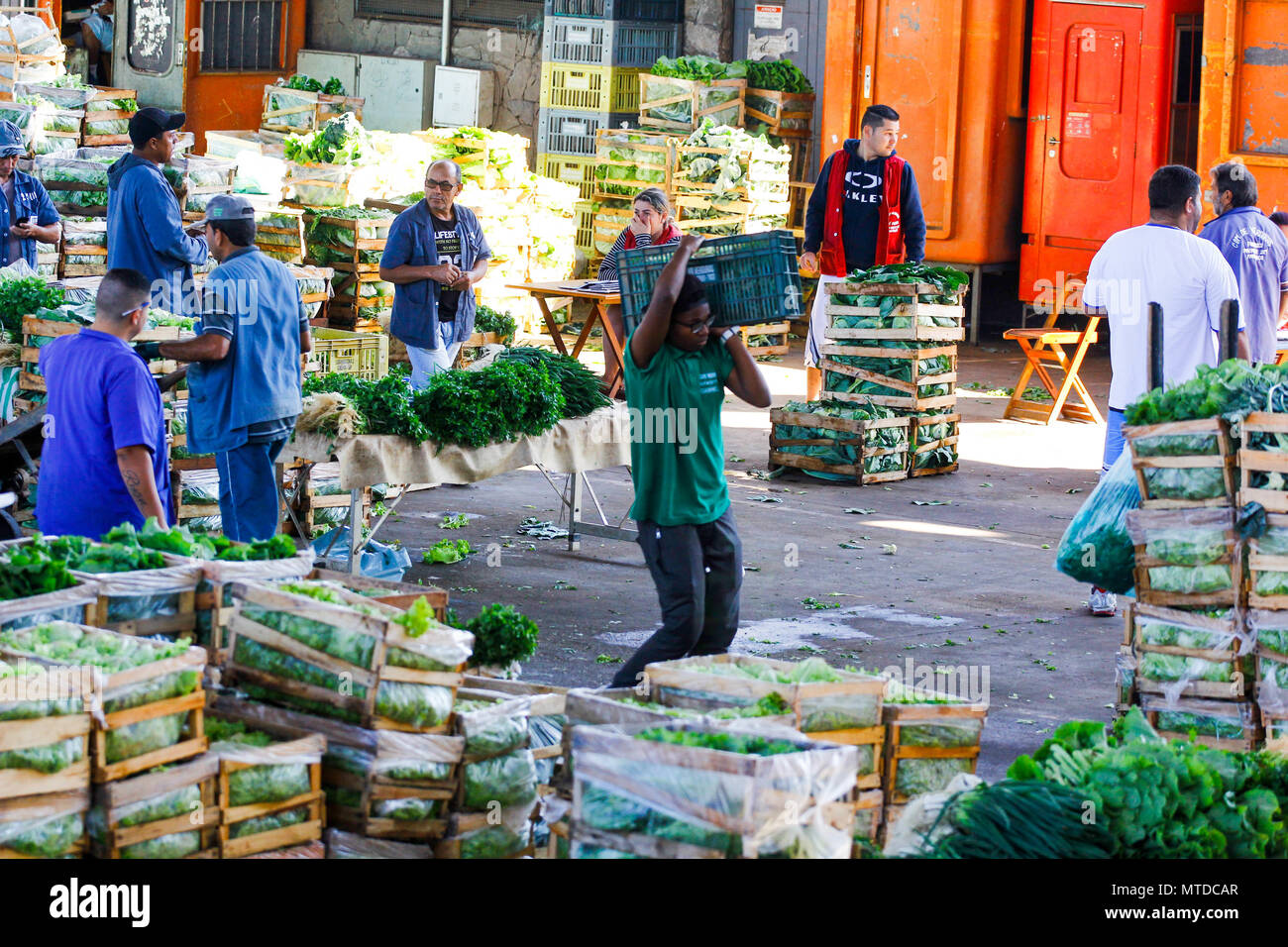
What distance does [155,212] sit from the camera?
991 centimetres

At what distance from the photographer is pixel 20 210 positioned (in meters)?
11.5

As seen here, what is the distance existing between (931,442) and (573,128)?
30.4 feet

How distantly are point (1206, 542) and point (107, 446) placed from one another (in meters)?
4.35

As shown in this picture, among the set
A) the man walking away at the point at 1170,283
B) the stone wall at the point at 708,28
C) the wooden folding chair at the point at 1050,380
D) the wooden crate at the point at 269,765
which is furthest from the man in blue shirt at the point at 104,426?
the stone wall at the point at 708,28

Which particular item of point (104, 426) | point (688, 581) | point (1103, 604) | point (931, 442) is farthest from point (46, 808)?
point (931, 442)

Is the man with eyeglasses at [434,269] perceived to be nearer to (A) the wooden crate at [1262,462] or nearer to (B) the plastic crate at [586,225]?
(A) the wooden crate at [1262,462]

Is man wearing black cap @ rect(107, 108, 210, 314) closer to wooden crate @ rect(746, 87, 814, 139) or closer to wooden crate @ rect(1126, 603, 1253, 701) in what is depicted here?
wooden crate @ rect(1126, 603, 1253, 701)

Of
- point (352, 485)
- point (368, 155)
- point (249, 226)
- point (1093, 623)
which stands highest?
point (368, 155)

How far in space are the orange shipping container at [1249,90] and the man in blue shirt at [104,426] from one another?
1241 centimetres

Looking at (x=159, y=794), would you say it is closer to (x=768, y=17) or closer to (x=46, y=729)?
(x=46, y=729)

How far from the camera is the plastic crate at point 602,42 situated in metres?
20.5

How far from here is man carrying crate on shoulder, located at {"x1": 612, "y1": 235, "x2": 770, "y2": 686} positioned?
6.29m
